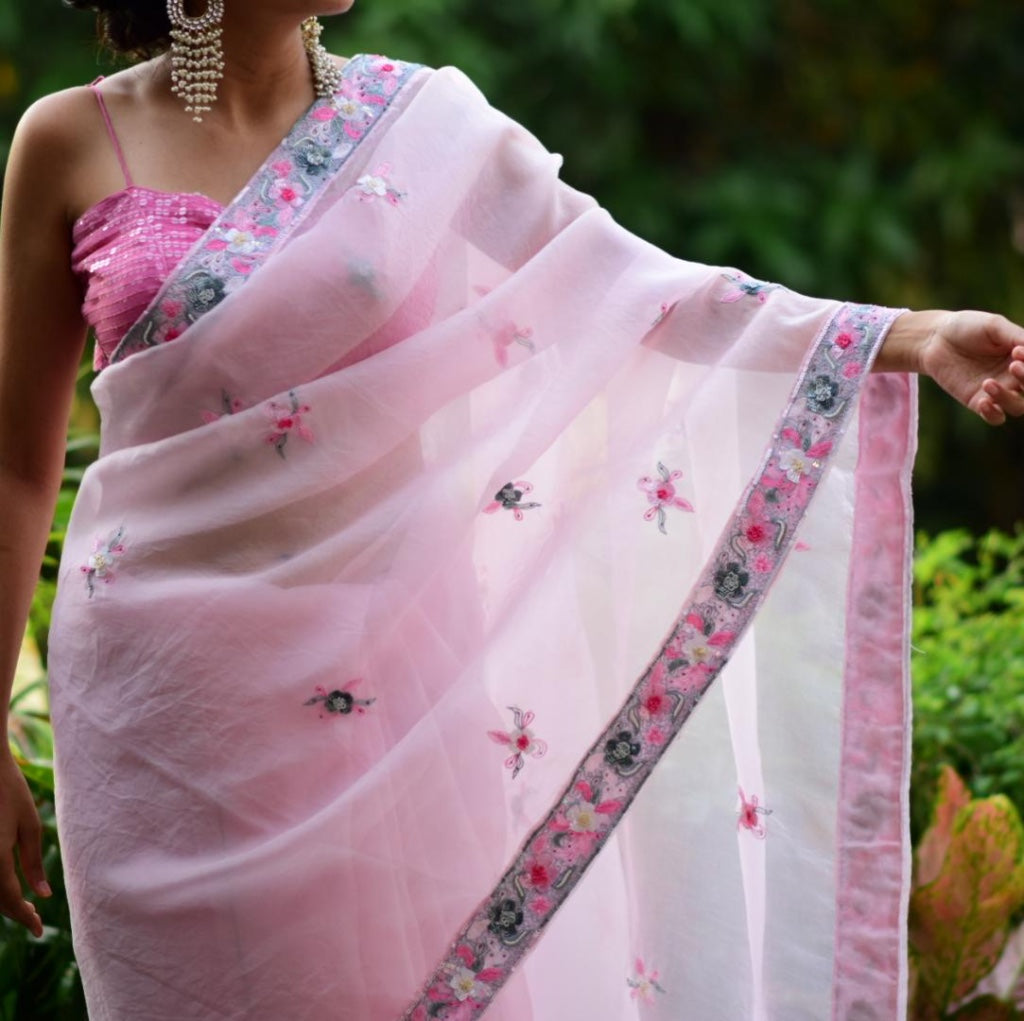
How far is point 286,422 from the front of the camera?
141 cm

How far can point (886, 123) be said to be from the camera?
4.37 m

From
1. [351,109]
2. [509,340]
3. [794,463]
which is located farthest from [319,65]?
[794,463]

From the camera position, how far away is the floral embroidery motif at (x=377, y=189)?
147cm

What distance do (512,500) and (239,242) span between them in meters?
0.31

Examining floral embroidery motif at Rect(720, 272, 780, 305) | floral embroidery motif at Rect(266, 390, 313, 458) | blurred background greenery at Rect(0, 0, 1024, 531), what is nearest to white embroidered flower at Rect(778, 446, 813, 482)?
floral embroidery motif at Rect(720, 272, 780, 305)

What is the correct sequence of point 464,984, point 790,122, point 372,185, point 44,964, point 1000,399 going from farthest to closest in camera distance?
point 790,122 → point 44,964 → point 372,185 → point 464,984 → point 1000,399

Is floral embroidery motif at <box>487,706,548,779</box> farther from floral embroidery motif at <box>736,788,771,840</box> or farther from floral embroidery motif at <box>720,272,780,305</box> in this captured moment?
floral embroidery motif at <box>720,272,780,305</box>

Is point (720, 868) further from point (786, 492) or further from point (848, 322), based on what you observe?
point (848, 322)

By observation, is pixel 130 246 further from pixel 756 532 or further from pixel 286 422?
pixel 756 532

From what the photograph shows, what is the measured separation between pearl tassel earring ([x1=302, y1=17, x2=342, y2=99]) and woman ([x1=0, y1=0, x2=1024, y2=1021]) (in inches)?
1.8

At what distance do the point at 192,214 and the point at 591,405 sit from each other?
1.22 feet

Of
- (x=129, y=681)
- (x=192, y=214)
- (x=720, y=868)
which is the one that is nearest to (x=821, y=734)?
(x=720, y=868)

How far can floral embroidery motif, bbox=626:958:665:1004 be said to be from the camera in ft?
4.73

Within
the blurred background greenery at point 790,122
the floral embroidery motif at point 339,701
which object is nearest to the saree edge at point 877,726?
the floral embroidery motif at point 339,701
